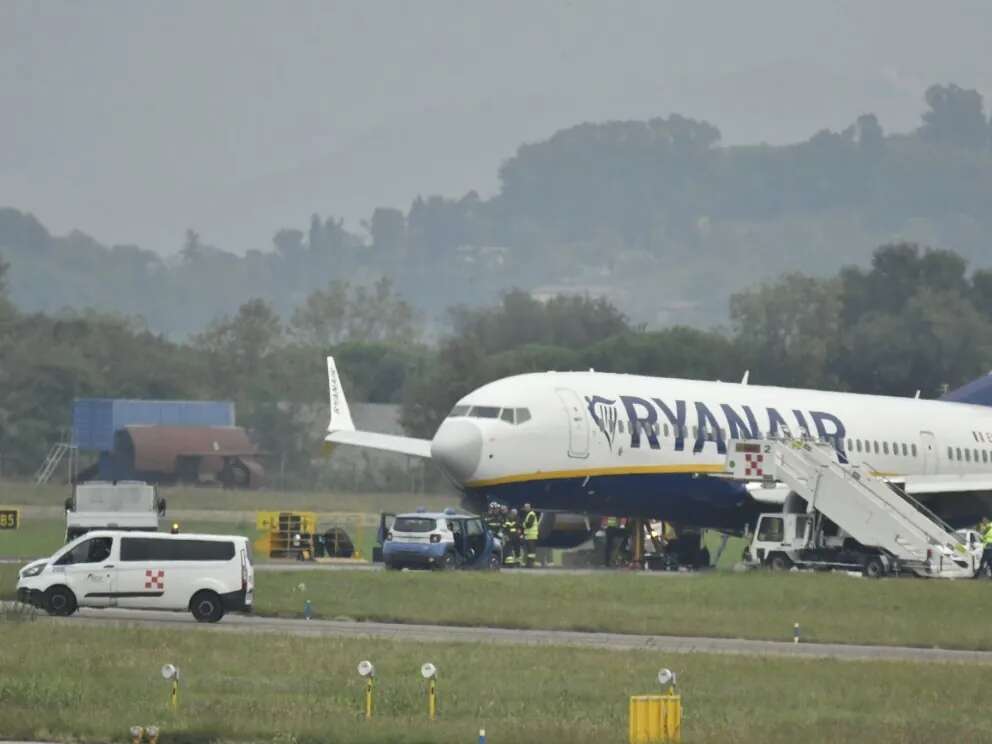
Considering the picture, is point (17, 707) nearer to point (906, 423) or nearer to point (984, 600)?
point (984, 600)

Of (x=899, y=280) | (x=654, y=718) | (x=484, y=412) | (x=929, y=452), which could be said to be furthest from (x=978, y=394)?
(x=654, y=718)

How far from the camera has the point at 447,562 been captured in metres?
60.9

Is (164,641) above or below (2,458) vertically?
below

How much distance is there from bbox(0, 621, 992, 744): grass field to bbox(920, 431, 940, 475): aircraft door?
115ft

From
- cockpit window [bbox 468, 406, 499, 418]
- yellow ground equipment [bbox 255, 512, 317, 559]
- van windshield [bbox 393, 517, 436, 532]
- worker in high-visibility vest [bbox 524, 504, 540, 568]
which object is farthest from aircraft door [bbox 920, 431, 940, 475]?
yellow ground equipment [bbox 255, 512, 317, 559]

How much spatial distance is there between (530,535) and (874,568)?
11.1 metres

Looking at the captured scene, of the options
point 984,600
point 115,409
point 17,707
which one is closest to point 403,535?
point 984,600

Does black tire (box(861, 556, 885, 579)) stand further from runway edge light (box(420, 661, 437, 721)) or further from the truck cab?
runway edge light (box(420, 661, 437, 721))

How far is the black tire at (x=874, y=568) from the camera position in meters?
Result: 61.1

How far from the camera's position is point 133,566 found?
4425cm

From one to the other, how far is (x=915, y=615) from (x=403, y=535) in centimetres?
1685

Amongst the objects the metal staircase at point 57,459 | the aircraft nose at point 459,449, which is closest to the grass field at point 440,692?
the aircraft nose at point 459,449

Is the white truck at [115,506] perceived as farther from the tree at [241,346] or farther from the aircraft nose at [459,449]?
the tree at [241,346]

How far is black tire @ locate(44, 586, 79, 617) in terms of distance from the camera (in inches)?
1743
